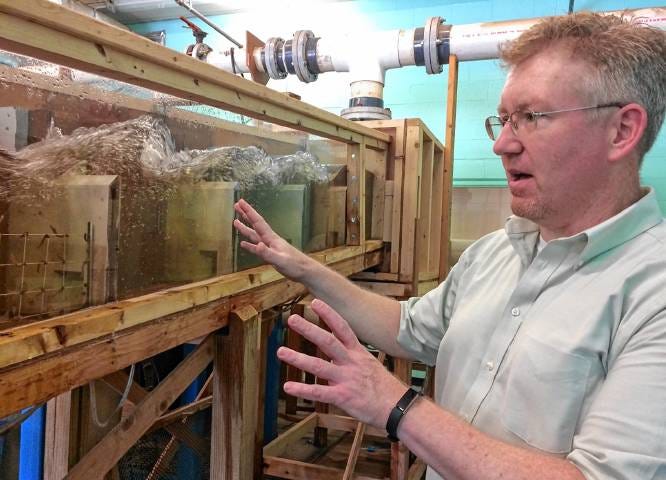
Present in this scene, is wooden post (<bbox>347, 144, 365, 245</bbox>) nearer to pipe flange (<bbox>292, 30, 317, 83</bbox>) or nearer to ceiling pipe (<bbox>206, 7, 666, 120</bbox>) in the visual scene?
ceiling pipe (<bbox>206, 7, 666, 120</bbox>)

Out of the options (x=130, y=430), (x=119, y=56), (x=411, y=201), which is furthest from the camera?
(x=411, y=201)

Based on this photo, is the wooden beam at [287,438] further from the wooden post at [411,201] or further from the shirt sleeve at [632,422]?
the shirt sleeve at [632,422]

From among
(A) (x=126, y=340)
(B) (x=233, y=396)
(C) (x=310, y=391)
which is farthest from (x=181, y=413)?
(C) (x=310, y=391)

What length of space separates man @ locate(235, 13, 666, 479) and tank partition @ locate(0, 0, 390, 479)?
14.6 inches

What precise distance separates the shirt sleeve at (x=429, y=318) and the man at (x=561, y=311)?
111 mm

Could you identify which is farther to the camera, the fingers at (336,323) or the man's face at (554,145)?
the man's face at (554,145)

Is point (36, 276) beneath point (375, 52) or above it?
beneath

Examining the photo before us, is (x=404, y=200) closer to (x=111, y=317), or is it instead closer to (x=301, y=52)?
(x=301, y=52)

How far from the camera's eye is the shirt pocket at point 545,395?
0.72m

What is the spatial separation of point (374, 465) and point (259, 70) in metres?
2.39

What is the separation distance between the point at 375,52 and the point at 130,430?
234cm

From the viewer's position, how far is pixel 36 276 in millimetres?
816

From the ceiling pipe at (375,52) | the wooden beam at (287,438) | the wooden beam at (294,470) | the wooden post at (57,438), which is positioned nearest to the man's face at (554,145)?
the wooden post at (57,438)

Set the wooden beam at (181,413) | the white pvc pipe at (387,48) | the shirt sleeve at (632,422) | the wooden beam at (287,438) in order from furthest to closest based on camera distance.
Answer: the white pvc pipe at (387,48) → the wooden beam at (287,438) → the wooden beam at (181,413) → the shirt sleeve at (632,422)
